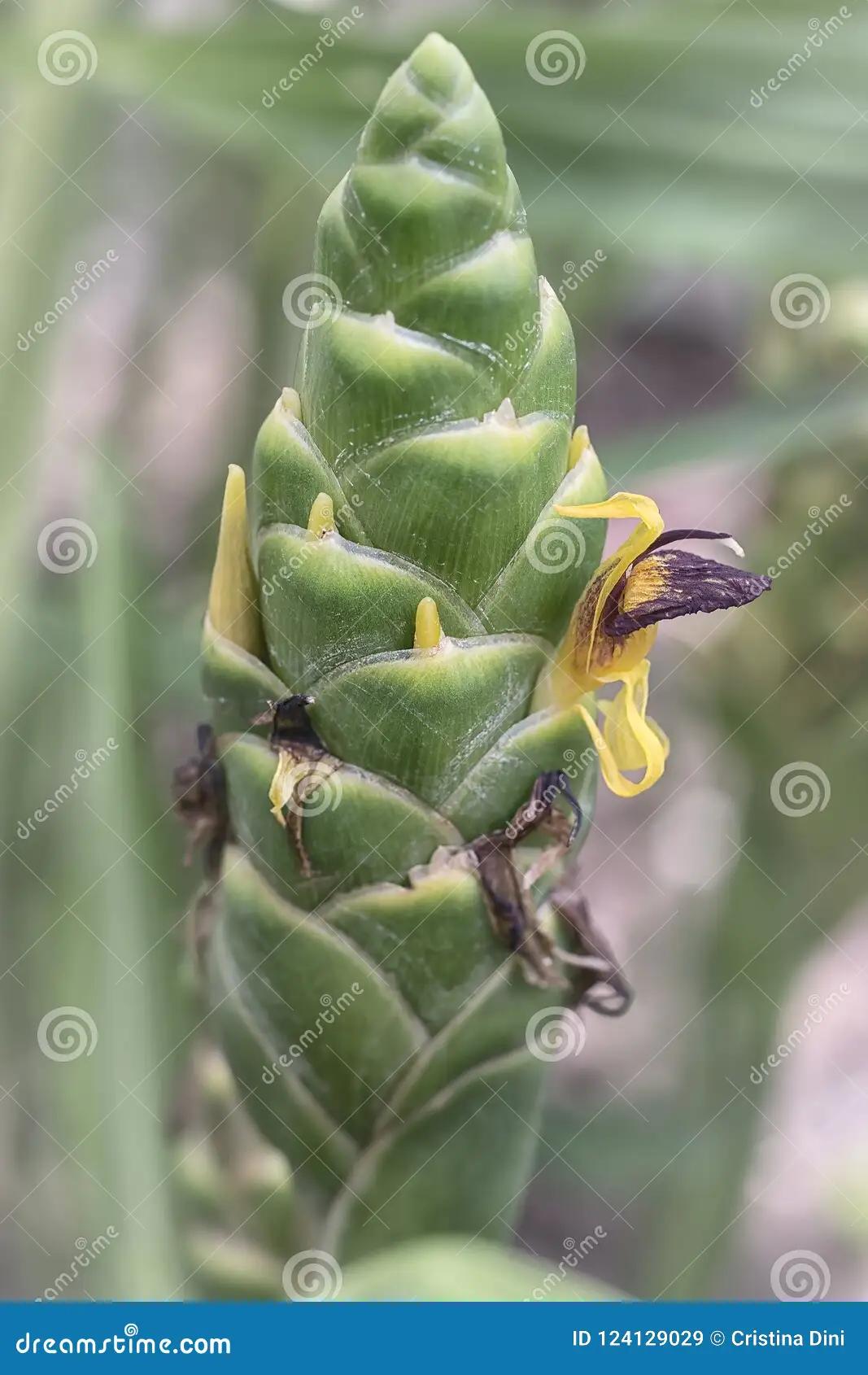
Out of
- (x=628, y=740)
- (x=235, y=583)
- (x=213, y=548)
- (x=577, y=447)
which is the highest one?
(x=577, y=447)

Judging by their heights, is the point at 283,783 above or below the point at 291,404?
below

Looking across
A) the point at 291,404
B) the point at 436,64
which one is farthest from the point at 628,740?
the point at 436,64

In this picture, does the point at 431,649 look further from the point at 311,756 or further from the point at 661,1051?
the point at 661,1051

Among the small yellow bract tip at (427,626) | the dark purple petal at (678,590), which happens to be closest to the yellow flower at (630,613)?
the dark purple petal at (678,590)

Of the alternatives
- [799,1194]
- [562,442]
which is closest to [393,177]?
[562,442]

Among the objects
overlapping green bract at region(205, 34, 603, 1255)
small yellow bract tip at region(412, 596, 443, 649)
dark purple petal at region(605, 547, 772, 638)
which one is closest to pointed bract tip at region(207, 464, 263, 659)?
overlapping green bract at region(205, 34, 603, 1255)

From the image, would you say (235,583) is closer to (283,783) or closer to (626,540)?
(283,783)

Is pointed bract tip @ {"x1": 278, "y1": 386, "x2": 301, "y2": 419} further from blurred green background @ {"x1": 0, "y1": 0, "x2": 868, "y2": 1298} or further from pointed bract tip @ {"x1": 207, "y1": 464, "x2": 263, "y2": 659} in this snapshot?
blurred green background @ {"x1": 0, "y1": 0, "x2": 868, "y2": 1298}
